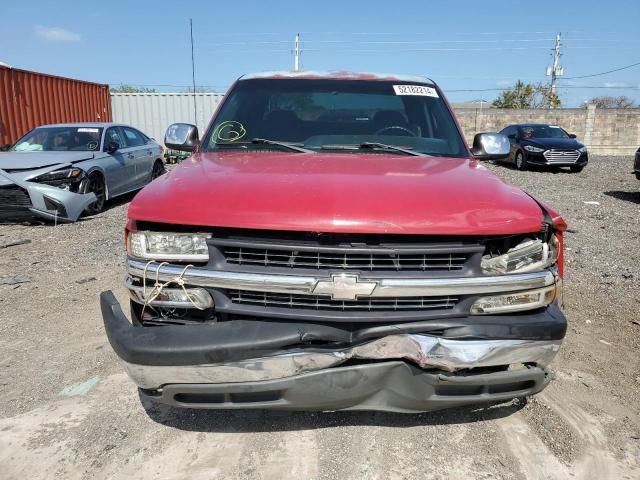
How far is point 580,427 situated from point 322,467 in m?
1.46

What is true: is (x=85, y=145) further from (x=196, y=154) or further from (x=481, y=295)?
(x=481, y=295)

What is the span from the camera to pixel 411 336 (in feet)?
6.97

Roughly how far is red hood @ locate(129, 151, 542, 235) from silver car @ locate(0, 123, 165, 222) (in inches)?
237

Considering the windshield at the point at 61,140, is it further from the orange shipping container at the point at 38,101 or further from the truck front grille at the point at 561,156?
the truck front grille at the point at 561,156

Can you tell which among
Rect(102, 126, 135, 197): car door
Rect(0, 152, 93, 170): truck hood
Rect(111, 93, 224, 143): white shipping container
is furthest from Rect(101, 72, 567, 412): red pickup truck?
Rect(111, 93, 224, 143): white shipping container

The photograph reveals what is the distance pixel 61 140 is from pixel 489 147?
794 cm

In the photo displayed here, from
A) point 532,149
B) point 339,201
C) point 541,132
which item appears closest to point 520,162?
point 532,149

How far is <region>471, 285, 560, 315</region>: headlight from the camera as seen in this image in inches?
87.9

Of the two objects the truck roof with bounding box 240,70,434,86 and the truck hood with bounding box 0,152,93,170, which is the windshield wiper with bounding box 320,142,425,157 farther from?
the truck hood with bounding box 0,152,93,170

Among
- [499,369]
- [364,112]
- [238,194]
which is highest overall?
[364,112]

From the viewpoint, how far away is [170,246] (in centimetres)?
224

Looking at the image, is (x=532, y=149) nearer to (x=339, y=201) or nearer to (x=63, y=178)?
(x=63, y=178)

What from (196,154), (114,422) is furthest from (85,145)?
(114,422)

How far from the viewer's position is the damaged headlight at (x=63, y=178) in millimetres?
7657
